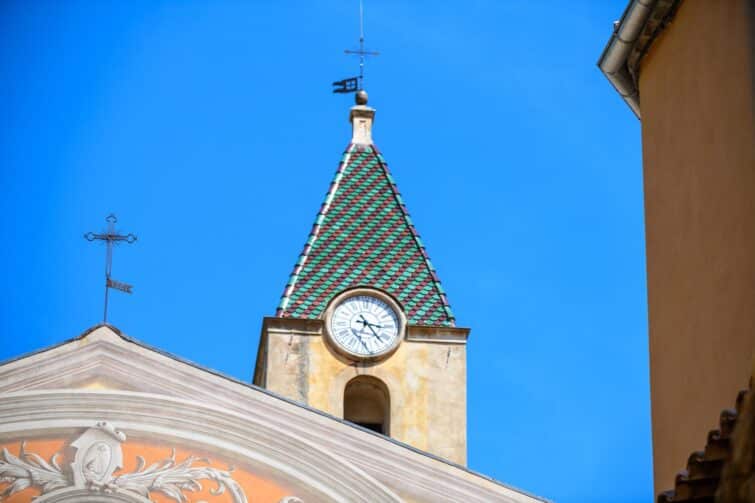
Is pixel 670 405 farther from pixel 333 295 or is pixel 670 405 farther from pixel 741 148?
pixel 333 295

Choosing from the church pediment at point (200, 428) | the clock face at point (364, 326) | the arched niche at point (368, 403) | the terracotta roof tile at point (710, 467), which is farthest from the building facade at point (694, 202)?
the arched niche at point (368, 403)

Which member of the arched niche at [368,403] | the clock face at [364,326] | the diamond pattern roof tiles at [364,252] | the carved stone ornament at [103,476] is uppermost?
the diamond pattern roof tiles at [364,252]

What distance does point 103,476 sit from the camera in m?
19.2

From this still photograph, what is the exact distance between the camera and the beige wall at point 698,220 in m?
13.7

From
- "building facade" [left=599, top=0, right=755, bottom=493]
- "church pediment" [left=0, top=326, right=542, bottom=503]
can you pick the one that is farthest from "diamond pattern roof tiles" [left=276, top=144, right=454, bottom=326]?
"building facade" [left=599, top=0, right=755, bottom=493]

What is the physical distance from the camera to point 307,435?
65.0 ft

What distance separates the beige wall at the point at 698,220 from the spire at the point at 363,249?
11.9m

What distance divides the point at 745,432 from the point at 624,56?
7.62 meters

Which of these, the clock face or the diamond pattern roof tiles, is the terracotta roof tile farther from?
the diamond pattern roof tiles

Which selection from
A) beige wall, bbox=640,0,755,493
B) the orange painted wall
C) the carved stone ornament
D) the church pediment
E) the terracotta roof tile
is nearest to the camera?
the terracotta roof tile

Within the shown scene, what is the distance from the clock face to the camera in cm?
2730

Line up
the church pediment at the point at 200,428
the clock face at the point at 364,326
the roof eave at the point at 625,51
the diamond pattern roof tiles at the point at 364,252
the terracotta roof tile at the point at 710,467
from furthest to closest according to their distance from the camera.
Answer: the diamond pattern roof tiles at the point at 364,252
the clock face at the point at 364,326
the church pediment at the point at 200,428
the roof eave at the point at 625,51
the terracotta roof tile at the point at 710,467

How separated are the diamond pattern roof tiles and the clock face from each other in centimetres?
27

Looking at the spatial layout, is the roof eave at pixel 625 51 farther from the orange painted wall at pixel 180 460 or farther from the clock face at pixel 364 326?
the clock face at pixel 364 326
